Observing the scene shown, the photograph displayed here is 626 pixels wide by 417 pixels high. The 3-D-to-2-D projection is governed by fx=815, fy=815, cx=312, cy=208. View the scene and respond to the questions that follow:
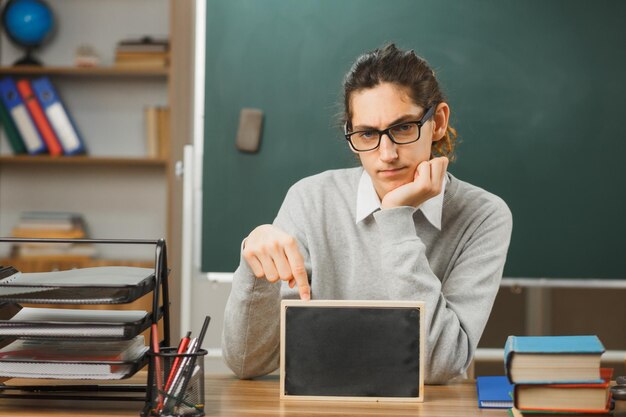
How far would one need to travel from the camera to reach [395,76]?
170 cm

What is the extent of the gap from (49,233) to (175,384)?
2886mm

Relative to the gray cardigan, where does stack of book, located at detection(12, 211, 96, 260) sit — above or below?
below

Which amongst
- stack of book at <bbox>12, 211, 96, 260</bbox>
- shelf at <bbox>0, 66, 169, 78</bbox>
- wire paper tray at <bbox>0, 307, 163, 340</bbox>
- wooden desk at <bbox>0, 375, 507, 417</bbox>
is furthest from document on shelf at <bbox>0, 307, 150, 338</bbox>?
shelf at <bbox>0, 66, 169, 78</bbox>

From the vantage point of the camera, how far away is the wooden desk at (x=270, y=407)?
Answer: 1198mm

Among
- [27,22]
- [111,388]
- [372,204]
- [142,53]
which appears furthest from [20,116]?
[111,388]

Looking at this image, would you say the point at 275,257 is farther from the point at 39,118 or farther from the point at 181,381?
the point at 39,118

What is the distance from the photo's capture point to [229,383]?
1.47m

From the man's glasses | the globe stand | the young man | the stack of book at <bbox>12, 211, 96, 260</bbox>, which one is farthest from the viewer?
the globe stand

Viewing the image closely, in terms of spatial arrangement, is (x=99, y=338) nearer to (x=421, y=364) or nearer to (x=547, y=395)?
(x=421, y=364)

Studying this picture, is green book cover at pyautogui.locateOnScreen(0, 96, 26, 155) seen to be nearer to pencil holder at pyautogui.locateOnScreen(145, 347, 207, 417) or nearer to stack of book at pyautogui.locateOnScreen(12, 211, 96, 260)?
stack of book at pyautogui.locateOnScreen(12, 211, 96, 260)

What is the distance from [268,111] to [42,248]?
150cm

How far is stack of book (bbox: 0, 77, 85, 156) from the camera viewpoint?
3834 millimetres

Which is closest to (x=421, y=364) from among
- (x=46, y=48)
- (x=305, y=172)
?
(x=305, y=172)

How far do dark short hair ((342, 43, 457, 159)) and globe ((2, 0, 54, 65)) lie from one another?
264cm
